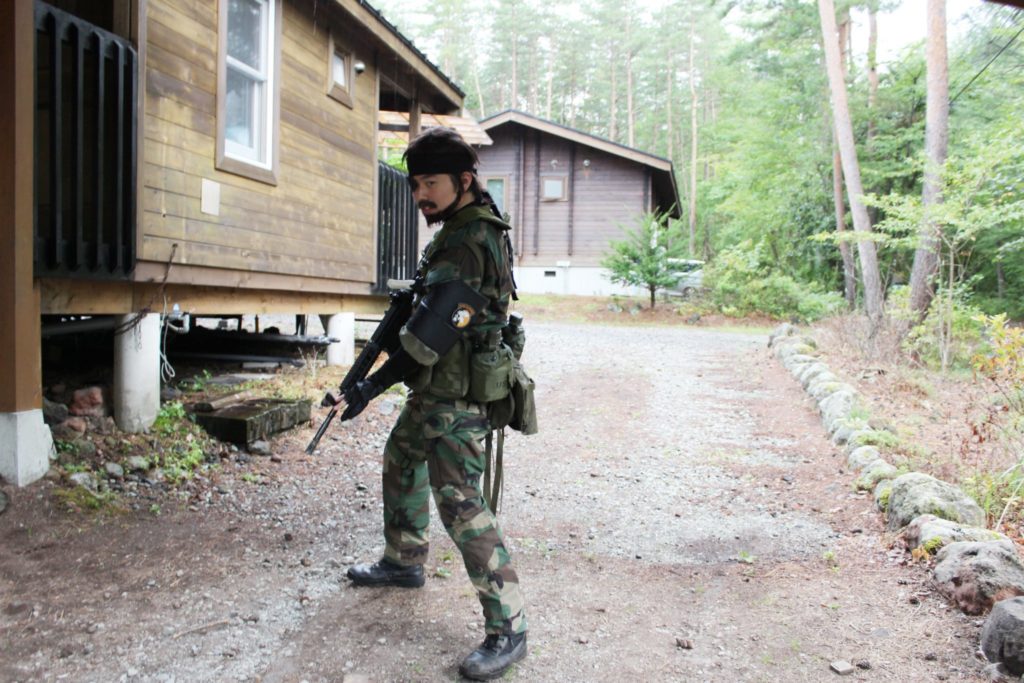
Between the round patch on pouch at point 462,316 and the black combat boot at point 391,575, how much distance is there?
4.32ft

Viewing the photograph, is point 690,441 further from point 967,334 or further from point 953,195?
point 967,334

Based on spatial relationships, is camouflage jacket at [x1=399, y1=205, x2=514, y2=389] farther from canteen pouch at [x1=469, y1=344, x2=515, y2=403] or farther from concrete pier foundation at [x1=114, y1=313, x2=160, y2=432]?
concrete pier foundation at [x1=114, y1=313, x2=160, y2=432]

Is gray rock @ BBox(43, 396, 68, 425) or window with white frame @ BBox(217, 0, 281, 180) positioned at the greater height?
window with white frame @ BBox(217, 0, 281, 180)

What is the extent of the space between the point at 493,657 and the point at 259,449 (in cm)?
333

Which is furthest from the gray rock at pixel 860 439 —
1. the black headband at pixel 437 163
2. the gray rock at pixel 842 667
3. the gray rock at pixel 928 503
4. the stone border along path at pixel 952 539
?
the black headband at pixel 437 163

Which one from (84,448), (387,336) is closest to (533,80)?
(84,448)

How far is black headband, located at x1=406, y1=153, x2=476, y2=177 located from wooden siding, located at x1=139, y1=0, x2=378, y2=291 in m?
3.26

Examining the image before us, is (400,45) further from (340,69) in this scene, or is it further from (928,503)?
(928,503)

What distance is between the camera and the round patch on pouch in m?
2.60

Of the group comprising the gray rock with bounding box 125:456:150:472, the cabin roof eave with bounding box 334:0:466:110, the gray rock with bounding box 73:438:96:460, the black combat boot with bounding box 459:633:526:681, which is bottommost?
the black combat boot with bounding box 459:633:526:681

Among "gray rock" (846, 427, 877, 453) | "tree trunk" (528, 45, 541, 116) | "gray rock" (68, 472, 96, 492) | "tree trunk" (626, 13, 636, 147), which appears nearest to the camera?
"gray rock" (68, 472, 96, 492)

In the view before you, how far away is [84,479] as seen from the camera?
411 centimetres

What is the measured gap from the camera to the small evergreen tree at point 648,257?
19438 mm

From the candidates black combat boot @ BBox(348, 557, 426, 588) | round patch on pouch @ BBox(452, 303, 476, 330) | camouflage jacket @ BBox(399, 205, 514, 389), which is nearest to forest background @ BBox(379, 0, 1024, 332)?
camouflage jacket @ BBox(399, 205, 514, 389)
